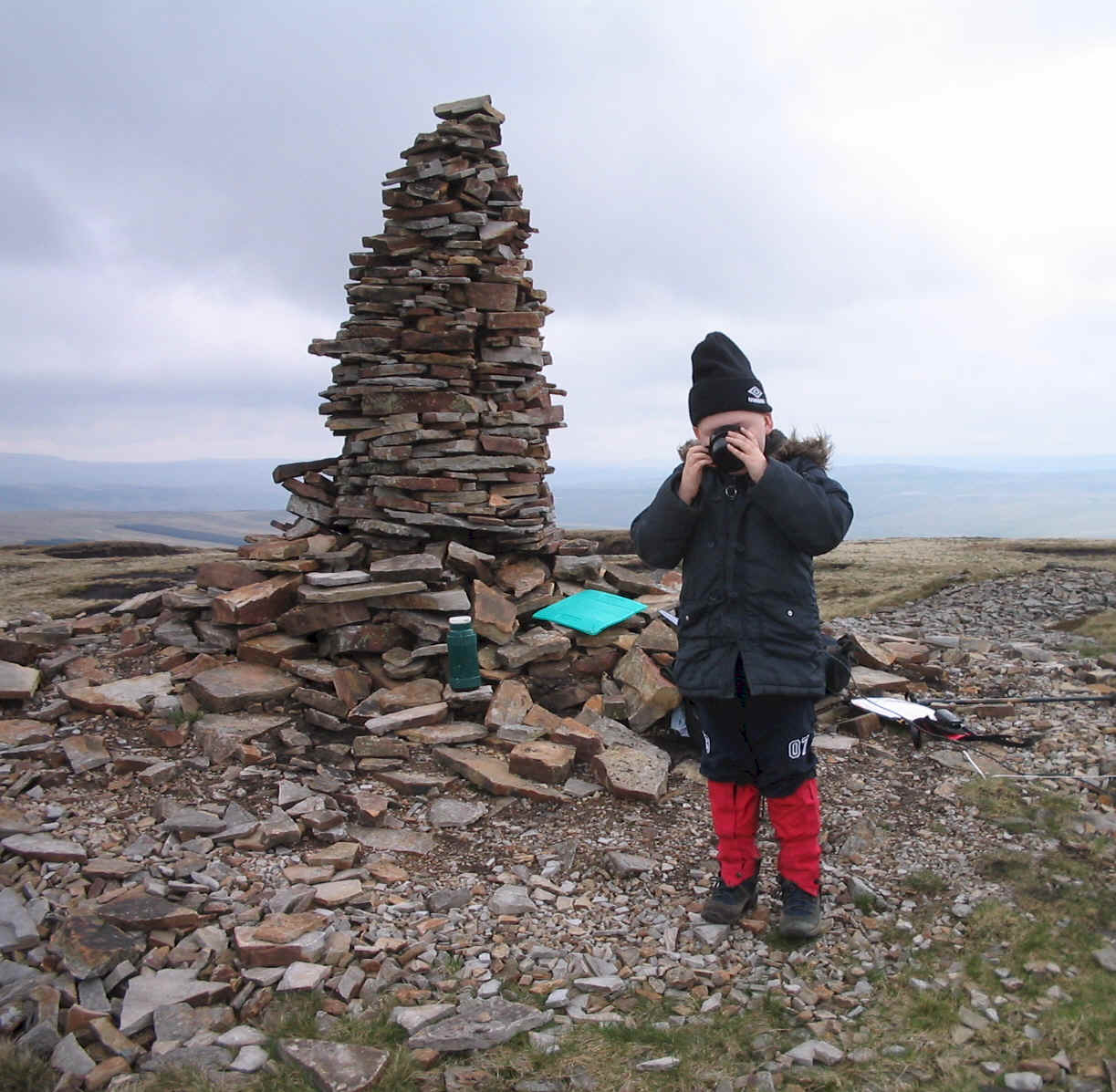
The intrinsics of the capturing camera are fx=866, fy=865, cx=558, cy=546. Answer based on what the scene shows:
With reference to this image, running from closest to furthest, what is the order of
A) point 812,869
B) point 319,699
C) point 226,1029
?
point 226,1029 → point 812,869 → point 319,699

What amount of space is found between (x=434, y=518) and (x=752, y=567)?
4896 millimetres

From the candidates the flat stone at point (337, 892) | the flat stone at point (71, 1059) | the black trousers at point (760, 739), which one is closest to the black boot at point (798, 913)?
the black trousers at point (760, 739)

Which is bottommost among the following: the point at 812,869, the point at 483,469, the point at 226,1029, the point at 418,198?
the point at 226,1029

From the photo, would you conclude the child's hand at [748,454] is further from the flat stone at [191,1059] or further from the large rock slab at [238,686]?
the large rock slab at [238,686]

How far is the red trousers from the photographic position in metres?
5.09

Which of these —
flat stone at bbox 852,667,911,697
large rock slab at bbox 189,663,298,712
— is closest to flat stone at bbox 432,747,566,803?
large rock slab at bbox 189,663,298,712

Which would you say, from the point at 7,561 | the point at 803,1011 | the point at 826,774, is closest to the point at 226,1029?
the point at 803,1011

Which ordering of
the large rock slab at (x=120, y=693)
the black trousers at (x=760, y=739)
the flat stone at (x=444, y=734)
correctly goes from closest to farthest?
the black trousers at (x=760, y=739) → the flat stone at (x=444, y=734) → the large rock slab at (x=120, y=693)

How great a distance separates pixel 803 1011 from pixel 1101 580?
1519 centimetres

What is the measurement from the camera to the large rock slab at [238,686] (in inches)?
314

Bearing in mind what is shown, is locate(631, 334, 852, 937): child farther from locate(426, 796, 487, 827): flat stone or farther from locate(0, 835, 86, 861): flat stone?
locate(0, 835, 86, 861): flat stone

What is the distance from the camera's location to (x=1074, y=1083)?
3705 millimetres

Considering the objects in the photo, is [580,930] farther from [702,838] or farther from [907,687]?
[907,687]

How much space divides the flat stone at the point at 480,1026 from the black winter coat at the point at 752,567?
189cm
